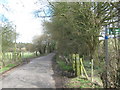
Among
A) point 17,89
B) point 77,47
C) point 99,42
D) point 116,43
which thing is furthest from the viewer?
point 77,47

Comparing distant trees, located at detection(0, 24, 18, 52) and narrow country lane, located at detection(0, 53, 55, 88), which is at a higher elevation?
distant trees, located at detection(0, 24, 18, 52)

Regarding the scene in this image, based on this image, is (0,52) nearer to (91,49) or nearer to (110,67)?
(91,49)

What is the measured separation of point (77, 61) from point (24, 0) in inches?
137

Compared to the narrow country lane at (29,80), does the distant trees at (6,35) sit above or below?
above

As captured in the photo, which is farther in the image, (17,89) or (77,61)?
(77,61)

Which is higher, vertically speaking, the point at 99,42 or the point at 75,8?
the point at 75,8

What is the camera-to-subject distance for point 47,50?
4225cm

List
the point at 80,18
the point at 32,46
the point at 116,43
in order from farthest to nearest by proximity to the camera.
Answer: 1. the point at 32,46
2. the point at 80,18
3. the point at 116,43

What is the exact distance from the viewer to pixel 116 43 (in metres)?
3.11

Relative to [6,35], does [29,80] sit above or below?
below

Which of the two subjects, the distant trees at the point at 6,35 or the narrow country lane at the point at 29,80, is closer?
the narrow country lane at the point at 29,80

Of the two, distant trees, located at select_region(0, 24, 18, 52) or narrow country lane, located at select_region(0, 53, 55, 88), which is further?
distant trees, located at select_region(0, 24, 18, 52)

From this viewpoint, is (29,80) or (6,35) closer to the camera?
(29,80)

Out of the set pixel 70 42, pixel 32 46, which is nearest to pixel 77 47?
pixel 70 42
